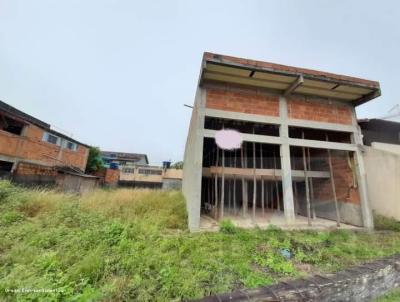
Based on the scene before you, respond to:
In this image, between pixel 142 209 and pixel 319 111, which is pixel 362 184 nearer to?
pixel 319 111

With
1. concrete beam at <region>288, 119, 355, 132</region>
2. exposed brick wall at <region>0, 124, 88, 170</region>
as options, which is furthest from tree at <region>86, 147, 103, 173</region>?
concrete beam at <region>288, 119, 355, 132</region>

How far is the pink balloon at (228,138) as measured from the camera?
210 inches

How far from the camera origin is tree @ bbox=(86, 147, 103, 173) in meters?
19.1

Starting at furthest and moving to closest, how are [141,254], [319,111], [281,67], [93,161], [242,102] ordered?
[93,161]
[319,111]
[242,102]
[281,67]
[141,254]

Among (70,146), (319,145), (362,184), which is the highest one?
(70,146)

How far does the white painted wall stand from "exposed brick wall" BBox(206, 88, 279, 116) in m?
4.74

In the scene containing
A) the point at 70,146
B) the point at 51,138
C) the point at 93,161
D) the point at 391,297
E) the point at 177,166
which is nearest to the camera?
the point at 391,297

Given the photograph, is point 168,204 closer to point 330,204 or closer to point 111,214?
point 111,214

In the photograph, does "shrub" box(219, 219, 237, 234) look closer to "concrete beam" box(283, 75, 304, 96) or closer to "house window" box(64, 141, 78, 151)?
"concrete beam" box(283, 75, 304, 96)

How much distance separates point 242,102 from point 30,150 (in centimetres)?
1455

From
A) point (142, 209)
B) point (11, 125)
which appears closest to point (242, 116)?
point (142, 209)

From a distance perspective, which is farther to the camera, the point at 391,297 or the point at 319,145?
the point at 319,145

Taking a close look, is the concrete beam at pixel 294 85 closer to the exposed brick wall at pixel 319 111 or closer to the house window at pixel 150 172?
the exposed brick wall at pixel 319 111

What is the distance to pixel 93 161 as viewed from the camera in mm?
19469
